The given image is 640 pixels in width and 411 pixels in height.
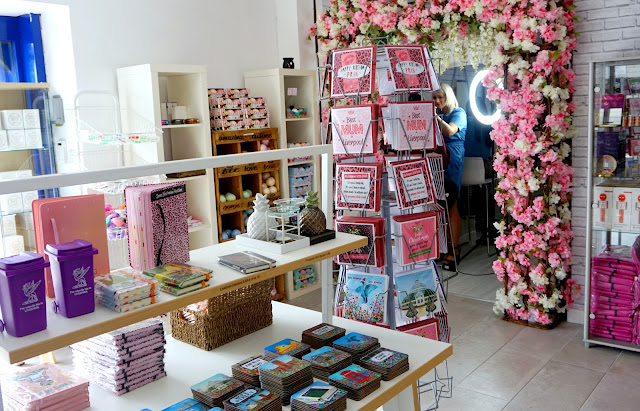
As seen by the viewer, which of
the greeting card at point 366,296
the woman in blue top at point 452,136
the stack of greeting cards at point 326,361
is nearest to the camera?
the stack of greeting cards at point 326,361

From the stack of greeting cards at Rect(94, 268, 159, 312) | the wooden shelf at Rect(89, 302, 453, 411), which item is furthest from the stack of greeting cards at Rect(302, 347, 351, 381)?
the stack of greeting cards at Rect(94, 268, 159, 312)

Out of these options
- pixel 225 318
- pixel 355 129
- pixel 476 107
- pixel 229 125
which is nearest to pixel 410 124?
pixel 355 129

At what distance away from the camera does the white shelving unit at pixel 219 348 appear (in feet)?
4.75

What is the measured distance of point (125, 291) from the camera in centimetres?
156

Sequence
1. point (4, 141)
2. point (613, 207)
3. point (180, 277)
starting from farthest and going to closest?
point (613, 207) → point (4, 141) → point (180, 277)

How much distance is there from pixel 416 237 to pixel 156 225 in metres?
1.65

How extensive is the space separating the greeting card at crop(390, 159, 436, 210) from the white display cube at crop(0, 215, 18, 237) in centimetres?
247

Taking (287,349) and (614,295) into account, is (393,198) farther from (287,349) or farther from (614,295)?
(614,295)

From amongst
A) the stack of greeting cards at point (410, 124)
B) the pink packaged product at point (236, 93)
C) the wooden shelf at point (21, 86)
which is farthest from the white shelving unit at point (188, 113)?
the stack of greeting cards at point (410, 124)

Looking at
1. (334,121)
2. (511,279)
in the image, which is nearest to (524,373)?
(511,279)

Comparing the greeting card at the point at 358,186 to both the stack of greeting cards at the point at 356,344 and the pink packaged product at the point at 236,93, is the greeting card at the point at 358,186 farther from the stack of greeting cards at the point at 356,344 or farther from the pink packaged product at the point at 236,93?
the pink packaged product at the point at 236,93

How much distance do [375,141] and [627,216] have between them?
6.88ft

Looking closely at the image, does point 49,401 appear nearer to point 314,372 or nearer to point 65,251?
point 65,251

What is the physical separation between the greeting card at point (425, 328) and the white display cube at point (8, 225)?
8.25ft
